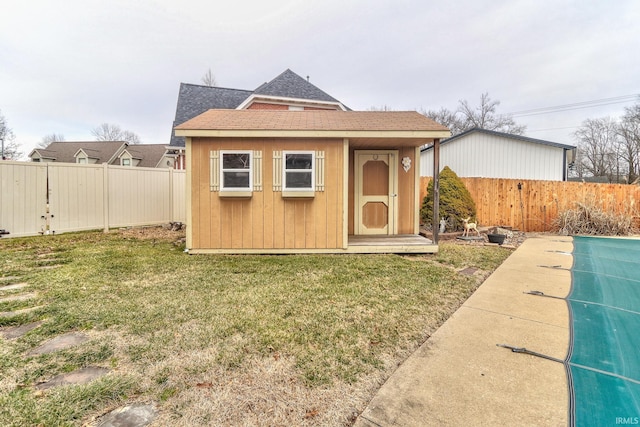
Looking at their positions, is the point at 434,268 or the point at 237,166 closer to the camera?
the point at 434,268

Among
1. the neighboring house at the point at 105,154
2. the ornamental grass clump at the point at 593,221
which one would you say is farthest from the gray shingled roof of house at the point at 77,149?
the ornamental grass clump at the point at 593,221

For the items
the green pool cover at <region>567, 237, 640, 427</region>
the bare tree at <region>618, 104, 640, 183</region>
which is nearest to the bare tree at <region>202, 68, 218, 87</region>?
the green pool cover at <region>567, 237, 640, 427</region>

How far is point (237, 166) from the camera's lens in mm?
6191

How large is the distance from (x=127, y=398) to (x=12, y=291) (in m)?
3.22

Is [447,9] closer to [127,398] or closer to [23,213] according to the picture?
[127,398]

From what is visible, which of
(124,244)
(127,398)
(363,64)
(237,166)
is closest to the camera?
(127,398)

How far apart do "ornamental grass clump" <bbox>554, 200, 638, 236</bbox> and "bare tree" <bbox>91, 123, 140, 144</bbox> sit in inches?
1679

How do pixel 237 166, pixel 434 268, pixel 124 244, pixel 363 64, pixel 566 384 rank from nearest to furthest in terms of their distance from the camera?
1. pixel 566 384
2. pixel 434 268
3. pixel 237 166
4. pixel 124 244
5. pixel 363 64

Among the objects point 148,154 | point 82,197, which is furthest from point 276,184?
point 148,154

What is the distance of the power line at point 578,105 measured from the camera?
24620 mm

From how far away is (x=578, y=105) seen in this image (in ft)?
91.7

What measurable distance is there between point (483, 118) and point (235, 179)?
3125cm

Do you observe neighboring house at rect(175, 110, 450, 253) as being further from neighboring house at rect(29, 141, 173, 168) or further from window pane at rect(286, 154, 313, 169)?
neighboring house at rect(29, 141, 173, 168)

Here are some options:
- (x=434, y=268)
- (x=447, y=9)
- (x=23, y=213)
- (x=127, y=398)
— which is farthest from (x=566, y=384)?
(x=447, y=9)
